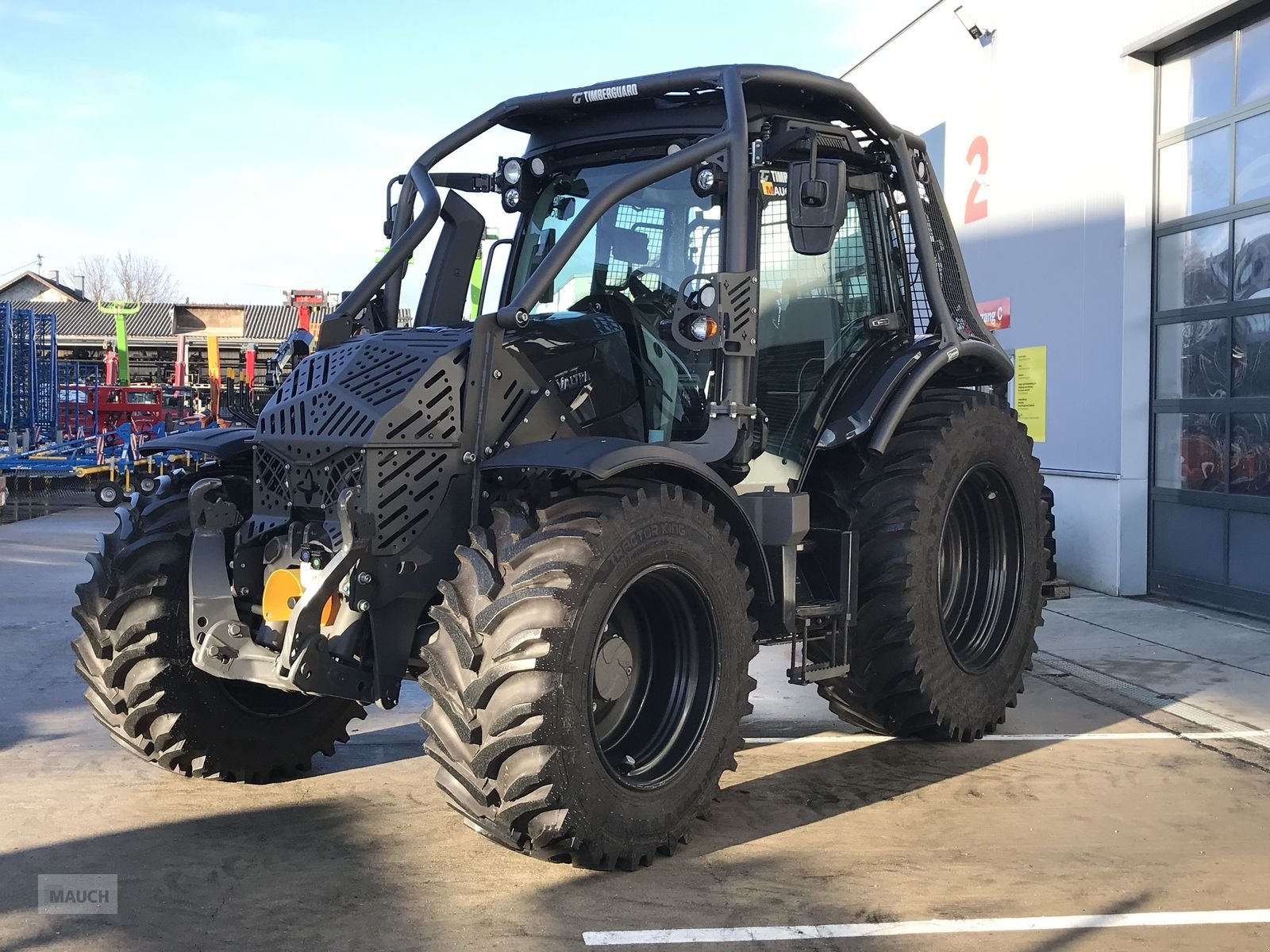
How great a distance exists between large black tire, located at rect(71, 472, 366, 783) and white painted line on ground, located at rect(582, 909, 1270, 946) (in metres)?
2.02

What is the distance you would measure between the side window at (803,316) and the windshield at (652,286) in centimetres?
30

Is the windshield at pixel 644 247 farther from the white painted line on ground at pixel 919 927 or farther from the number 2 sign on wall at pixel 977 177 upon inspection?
the number 2 sign on wall at pixel 977 177

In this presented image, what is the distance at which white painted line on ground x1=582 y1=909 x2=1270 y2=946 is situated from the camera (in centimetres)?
359

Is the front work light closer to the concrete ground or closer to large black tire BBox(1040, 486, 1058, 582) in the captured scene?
the concrete ground

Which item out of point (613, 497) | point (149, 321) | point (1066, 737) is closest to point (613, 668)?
point (613, 497)

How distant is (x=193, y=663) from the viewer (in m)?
4.52

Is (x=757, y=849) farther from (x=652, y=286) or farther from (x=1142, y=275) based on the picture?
(x=1142, y=275)

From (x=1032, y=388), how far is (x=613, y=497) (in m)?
8.25

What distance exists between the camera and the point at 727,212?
4773mm

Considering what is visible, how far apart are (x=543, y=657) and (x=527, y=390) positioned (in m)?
1.15

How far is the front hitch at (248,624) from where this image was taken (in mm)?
4066

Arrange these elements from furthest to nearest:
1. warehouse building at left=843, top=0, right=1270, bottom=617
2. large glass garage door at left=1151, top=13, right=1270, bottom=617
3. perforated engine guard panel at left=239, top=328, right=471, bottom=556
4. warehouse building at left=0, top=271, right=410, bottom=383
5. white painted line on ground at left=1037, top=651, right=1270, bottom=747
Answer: warehouse building at left=0, top=271, right=410, bottom=383
warehouse building at left=843, top=0, right=1270, bottom=617
large glass garage door at left=1151, top=13, right=1270, bottom=617
white painted line on ground at left=1037, top=651, right=1270, bottom=747
perforated engine guard panel at left=239, top=328, right=471, bottom=556

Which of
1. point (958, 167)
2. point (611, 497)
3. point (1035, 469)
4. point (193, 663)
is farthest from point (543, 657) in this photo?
point (958, 167)

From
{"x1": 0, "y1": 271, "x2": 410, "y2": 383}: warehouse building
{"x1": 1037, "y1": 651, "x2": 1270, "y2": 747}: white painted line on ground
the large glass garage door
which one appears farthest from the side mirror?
{"x1": 0, "y1": 271, "x2": 410, "y2": 383}: warehouse building
